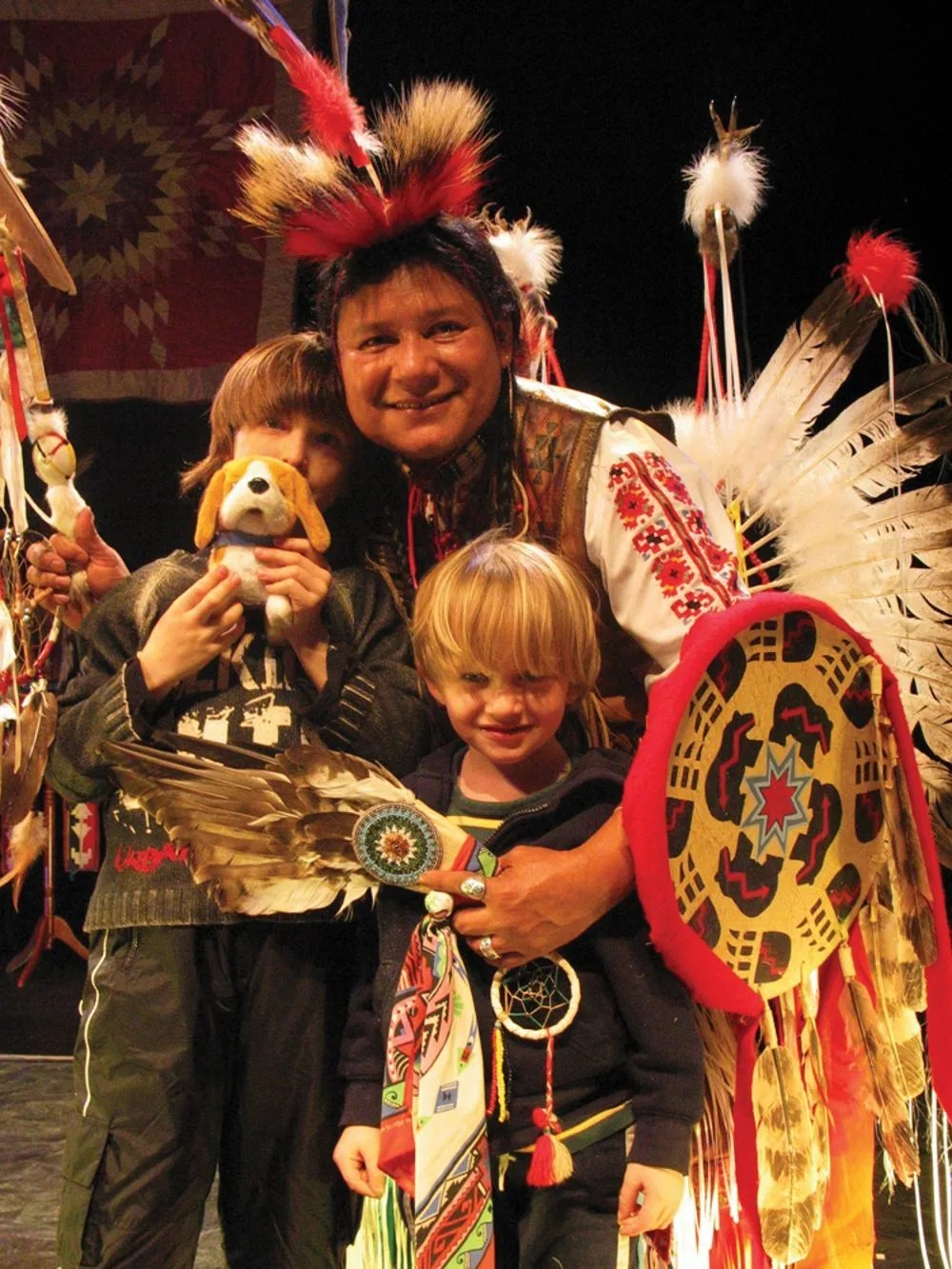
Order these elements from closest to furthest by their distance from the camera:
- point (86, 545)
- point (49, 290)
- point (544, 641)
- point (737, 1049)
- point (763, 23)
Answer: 1. point (544, 641)
2. point (737, 1049)
3. point (86, 545)
4. point (49, 290)
5. point (763, 23)

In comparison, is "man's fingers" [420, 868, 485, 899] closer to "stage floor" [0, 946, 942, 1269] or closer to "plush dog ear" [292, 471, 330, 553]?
"plush dog ear" [292, 471, 330, 553]

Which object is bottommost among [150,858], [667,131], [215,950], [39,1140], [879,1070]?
[39,1140]

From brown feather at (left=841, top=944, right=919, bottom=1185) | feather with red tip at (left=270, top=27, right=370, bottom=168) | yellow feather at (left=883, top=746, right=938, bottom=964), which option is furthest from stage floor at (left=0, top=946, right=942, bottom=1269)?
feather with red tip at (left=270, top=27, right=370, bottom=168)

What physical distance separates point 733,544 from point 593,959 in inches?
21.2

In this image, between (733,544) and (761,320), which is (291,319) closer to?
(733,544)

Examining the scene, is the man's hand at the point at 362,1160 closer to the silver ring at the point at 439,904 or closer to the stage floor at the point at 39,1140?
the silver ring at the point at 439,904

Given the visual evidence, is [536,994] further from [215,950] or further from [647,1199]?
[215,950]

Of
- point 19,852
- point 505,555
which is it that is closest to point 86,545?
point 19,852

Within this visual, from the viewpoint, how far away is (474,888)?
4.09 ft

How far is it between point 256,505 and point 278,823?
34cm

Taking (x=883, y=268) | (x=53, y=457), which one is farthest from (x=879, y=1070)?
(x=53, y=457)

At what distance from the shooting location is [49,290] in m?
1.98

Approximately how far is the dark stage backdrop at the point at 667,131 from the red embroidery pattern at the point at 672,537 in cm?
118

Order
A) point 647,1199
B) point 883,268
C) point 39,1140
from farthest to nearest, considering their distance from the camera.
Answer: point 39,1140 → point 883,268 → point 647,1199
